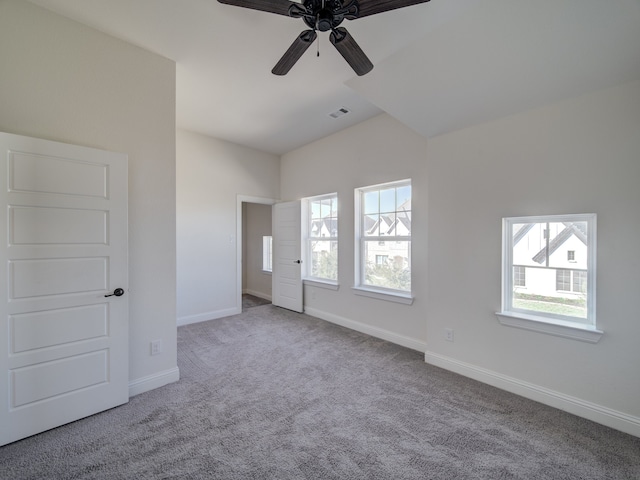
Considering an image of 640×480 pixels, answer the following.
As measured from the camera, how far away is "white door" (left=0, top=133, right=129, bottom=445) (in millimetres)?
1745

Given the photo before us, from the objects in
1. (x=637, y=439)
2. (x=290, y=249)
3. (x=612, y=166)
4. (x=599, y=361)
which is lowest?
(x=637, y=439)

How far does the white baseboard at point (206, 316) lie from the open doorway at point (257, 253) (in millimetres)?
1063

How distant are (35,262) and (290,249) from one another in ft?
11.2

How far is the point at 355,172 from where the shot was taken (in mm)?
3945

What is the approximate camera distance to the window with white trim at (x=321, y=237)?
14.7ft

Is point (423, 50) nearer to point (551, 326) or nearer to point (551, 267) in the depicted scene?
point (551, 267)

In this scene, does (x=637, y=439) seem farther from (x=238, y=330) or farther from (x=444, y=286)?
(x=238, y=330)

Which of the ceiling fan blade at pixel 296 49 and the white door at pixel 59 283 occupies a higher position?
the ceiling fan blade at pixel 296 49

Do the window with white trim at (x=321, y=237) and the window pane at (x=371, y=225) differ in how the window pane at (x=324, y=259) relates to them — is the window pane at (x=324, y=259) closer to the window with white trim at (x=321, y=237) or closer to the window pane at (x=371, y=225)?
the window with white trim at (x=321, y=237)

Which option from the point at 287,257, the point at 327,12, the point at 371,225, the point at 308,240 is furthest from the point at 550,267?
the point at 287,257

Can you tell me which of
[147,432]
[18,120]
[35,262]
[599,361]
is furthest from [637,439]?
[18,120]

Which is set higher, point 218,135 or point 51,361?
point 218,135

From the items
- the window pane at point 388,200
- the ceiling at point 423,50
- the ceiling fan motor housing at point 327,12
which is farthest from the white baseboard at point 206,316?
the ceiling fan motor housing at point 327,12

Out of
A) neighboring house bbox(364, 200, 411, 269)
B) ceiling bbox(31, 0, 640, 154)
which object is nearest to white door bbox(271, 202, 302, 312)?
neighboring house bbox(364, 200, 411, 269)
